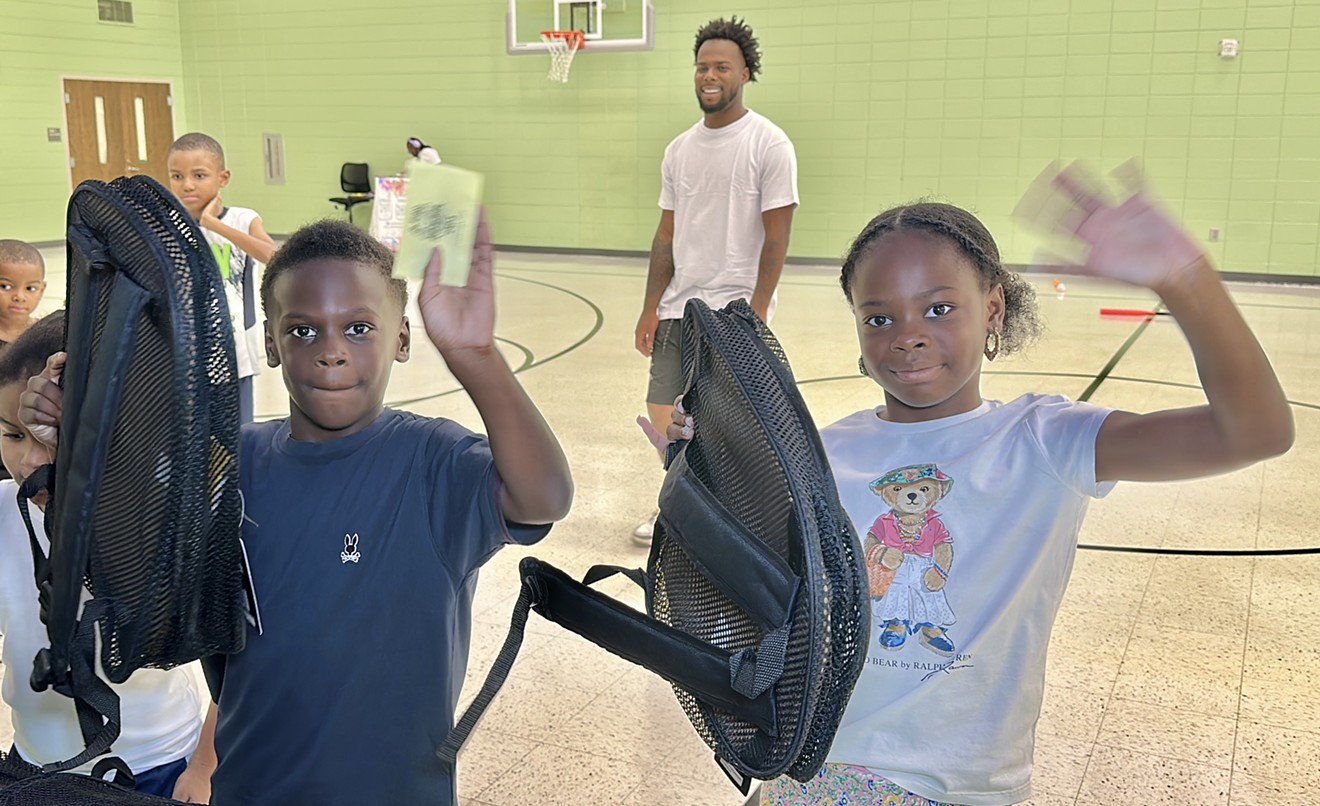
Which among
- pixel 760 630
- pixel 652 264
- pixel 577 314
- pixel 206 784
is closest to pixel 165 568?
pixel 760 630

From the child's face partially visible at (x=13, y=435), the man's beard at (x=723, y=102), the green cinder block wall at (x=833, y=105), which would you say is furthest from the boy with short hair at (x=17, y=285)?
the green cinder block wall at (x=833, y=105)

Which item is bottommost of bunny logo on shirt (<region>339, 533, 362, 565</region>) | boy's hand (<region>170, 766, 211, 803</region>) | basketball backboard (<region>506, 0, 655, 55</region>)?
boy's hand (<region>170, 766, 211, 803</region>)

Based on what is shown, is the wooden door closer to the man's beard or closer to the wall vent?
the wall vent

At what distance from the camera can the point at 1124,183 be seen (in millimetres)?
1240

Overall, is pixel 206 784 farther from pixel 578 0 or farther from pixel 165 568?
pixel 578 0

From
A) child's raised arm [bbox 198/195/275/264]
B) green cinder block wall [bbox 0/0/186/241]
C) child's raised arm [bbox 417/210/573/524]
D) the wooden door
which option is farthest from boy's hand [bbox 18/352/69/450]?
the wooden door

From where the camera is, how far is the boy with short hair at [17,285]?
3.18 meters

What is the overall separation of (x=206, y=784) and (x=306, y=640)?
0.51 m

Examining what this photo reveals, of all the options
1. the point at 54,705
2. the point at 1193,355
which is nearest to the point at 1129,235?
the point at 1193,355

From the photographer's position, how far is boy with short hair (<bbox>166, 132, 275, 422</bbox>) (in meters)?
3.86

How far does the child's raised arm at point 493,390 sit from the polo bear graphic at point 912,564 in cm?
43

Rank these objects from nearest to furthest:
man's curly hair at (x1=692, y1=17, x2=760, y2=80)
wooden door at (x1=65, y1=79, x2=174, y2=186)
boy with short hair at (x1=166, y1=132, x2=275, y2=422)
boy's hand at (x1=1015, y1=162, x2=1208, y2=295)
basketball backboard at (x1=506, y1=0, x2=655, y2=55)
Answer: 1. boy's hand at (x1=1015, y1=162, x2=1208, y2=295)
2. boy with short hair at (x1=166, y1=132, x2=275, y2=422)
3. man's curly hair at (x1=692, y1=17, x2=760, y2=80)
4. basketball backboard at (x1=506, y1=0, x2=655, y2=55)
5. wooden door at (x1=65, y1=79, x2=174, y2=186)

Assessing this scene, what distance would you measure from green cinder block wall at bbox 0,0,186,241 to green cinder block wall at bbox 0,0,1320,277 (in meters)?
0.26

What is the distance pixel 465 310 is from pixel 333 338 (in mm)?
259
